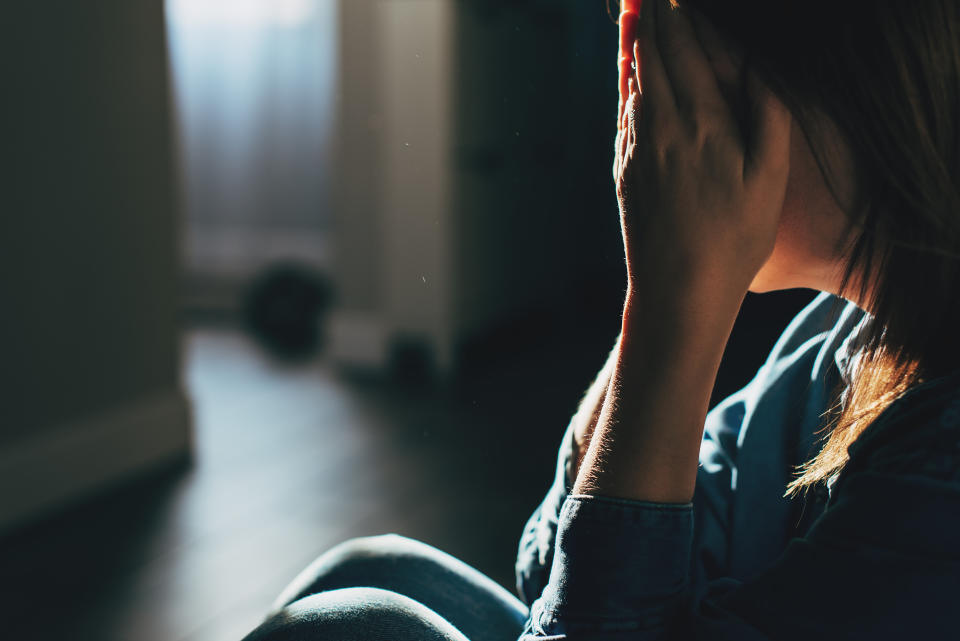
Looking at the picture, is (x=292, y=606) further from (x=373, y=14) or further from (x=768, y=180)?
(x=373, y=14)

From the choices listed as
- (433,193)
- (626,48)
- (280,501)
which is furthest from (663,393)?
(433,193)

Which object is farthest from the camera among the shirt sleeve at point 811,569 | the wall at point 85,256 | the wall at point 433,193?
the wall at point 433,193

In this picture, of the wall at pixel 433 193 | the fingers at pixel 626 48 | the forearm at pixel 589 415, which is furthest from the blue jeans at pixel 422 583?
the wall at pixel 433 193

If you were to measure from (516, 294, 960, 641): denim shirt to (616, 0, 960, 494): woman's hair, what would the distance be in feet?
0.19

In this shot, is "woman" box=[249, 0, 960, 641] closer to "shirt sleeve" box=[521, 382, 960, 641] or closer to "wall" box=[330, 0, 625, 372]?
"shirt sleeve" box=[521, 382, 960, 641]

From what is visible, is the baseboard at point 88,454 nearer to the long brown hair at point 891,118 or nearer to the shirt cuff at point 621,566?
the shirt cuff at point 621,566

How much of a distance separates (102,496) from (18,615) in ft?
1.73

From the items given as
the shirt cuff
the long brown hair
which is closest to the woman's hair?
the long brown hair

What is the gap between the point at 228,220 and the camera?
4.35 meters

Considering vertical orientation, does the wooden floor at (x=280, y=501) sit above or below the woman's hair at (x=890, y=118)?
below

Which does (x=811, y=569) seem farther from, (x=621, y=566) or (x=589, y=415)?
(x=589, y=415)

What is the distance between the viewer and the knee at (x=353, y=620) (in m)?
0.52

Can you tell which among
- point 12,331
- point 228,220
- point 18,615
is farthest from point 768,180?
point 228,220

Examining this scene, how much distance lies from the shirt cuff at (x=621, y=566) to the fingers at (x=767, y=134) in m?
0.18
